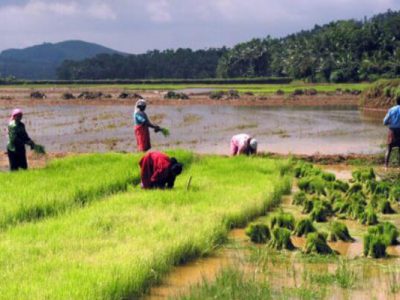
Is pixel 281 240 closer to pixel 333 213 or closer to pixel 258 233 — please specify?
pixel 258 233

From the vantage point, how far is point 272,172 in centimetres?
1123

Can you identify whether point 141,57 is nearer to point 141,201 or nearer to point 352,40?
point 352,40

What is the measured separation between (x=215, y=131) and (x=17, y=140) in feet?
39.8

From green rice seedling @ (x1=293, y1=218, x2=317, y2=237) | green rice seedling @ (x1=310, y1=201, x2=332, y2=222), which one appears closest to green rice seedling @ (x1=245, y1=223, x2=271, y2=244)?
green rice seedling @ (x1=293, y1=218, x2=317, y2=237)

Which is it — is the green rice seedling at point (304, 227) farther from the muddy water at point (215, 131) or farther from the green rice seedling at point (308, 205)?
the muddy water at point (215, 131)

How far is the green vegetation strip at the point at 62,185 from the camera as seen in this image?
25.5 ft

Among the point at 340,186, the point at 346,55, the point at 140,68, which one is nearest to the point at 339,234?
the point at 340,186

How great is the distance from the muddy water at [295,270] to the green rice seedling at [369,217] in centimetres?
75

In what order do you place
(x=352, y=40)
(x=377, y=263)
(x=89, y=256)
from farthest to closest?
(x=352, y=40) < (x=377, y=263) < (x=89, y=256)

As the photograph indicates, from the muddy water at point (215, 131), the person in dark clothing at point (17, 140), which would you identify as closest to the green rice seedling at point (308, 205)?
the person in dark clothing at point (17, 140)

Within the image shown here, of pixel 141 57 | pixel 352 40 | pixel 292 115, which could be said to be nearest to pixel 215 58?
pixel 141 57

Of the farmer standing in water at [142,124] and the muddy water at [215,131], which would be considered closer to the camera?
the farmer standing in water at [142,124]

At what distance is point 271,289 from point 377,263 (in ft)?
4.67

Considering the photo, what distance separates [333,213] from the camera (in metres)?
8.67
